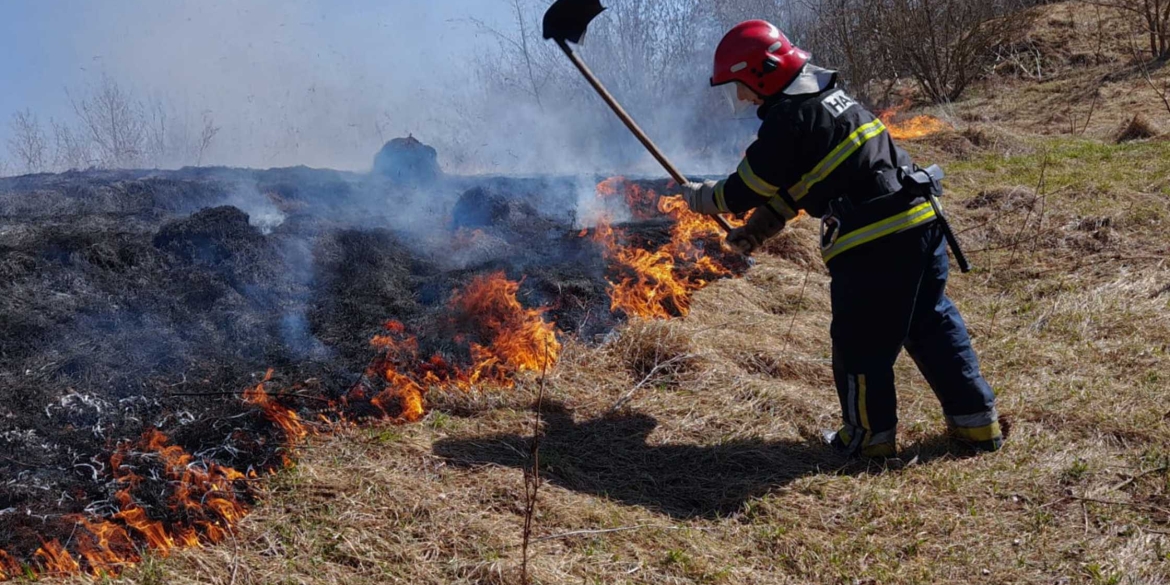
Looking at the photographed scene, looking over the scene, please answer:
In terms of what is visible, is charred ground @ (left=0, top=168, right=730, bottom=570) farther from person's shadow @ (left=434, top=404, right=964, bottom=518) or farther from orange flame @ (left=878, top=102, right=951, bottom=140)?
orange flame @ (left=878, top=102, right=951, bottom=140)

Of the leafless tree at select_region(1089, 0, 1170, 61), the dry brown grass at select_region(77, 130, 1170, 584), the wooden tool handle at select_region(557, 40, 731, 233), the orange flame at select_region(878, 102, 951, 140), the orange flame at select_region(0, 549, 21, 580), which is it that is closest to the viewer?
the orange flame at select_region(0, 549, 21, 580)

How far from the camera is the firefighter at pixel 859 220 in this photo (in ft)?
11.6

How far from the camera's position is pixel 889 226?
3.50 metres

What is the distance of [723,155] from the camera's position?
12328mm

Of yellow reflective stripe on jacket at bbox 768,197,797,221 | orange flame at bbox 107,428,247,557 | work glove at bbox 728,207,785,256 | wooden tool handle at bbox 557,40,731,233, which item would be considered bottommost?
orange flame at bbox 107,428,247,557

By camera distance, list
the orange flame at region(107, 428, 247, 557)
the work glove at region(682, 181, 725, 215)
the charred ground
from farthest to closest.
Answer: the work glove at region(682, 181, 725, 215), the charred ground, the orange flame at region(107, 428, 247, 557)

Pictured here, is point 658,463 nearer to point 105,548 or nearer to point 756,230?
point 756,230

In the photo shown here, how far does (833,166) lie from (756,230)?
0.56 metres

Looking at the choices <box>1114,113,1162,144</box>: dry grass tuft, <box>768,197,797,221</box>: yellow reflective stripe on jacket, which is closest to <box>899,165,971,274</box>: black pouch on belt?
<box>768,197,797,221</box>: yellow reflective stripe on jacket

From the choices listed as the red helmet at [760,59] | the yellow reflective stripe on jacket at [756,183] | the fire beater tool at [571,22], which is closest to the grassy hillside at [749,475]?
the fire beater tool at [571,22]

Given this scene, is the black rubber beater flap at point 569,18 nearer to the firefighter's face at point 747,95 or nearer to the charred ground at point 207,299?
the firefighter's face at point 747,95

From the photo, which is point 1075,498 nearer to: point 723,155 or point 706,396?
point 706,396

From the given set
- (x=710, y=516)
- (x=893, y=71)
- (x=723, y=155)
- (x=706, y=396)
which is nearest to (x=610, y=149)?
(x=723, y=155)

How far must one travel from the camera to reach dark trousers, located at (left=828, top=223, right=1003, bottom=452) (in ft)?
11.6
